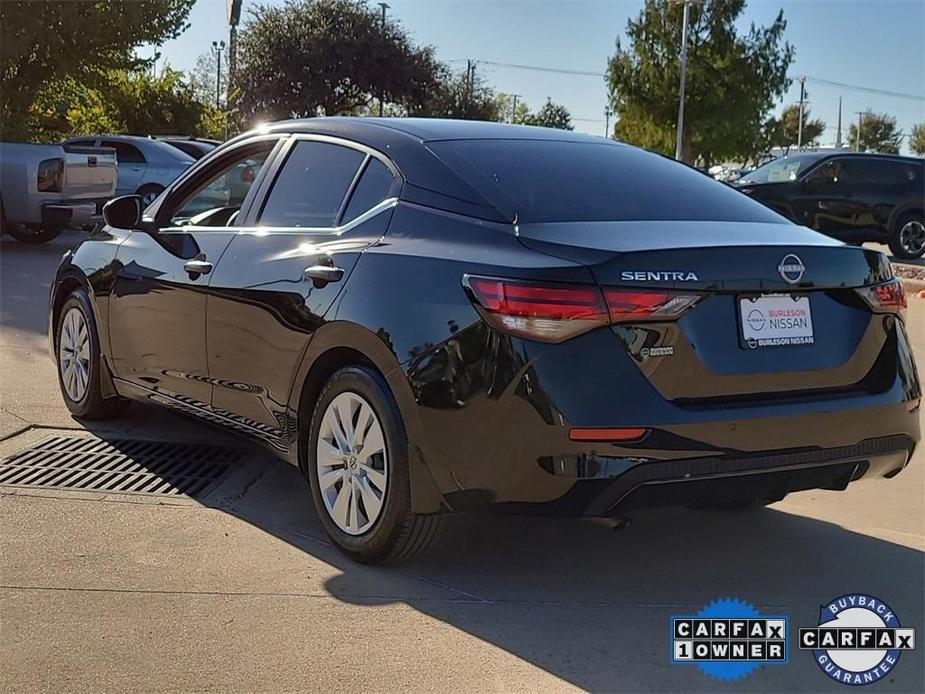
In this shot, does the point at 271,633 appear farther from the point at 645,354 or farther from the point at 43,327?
the point at 43,327

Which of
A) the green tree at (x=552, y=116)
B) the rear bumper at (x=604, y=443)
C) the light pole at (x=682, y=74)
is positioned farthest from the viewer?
the green tree at (x=552, y=116)

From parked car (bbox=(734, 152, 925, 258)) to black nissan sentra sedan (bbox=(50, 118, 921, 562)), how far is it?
1372cm

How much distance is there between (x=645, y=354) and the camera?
338 centimetres

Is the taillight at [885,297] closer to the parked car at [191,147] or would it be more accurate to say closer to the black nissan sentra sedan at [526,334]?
the black nissan sentra sedan at [526,334]

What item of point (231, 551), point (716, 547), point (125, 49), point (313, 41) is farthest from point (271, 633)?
point (313, 41)

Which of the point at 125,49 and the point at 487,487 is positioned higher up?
the point at 125,49

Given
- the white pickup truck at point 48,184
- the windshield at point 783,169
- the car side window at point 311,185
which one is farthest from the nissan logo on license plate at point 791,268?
the windshield at point 783,169

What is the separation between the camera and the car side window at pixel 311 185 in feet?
14.3

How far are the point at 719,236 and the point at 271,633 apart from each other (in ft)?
6.19

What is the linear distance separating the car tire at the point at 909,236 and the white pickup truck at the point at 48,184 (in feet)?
38.5

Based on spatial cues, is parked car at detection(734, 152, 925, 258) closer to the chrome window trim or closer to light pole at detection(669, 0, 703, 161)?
the chrome window trim

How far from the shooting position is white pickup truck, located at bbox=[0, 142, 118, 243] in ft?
43.3

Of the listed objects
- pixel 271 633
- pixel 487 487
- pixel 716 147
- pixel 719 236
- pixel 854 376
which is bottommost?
pixel 271 633

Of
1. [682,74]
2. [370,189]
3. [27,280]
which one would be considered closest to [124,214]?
[370,189]
